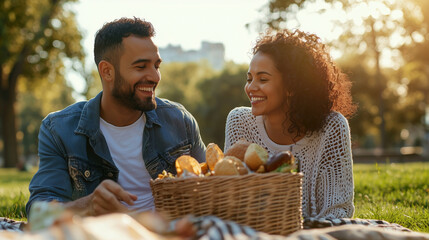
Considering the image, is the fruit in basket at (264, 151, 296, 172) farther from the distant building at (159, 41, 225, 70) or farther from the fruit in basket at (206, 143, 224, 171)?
the distant building at (159, 41, 225, 70)

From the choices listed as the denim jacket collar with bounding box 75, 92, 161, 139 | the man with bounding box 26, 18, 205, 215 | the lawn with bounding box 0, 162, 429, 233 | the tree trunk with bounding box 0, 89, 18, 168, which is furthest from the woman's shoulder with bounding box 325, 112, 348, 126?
the tree trunk with bounding box 0, 89, 18, 168

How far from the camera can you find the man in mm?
3736

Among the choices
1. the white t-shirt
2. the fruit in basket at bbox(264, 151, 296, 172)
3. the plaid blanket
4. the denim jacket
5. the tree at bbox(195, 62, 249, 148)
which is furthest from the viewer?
the tree at bbox(195, 62, 249, 148)

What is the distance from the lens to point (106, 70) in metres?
4.09

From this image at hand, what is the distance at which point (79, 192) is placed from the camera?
3.73 m

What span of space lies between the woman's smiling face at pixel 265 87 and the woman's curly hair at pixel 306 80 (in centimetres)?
5

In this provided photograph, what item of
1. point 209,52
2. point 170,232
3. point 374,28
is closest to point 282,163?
point 170,232

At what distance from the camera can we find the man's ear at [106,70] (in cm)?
405

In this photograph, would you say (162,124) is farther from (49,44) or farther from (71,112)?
(49,44)

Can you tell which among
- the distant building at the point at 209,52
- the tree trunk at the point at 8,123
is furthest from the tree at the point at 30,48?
the distant building at the point at 209,52

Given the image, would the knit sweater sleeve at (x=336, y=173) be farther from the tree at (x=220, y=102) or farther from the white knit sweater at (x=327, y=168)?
the tree at (x=220, y=102)

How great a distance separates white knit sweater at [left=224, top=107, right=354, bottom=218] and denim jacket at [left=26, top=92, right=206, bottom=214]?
2.71 ft

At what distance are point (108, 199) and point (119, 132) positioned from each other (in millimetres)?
1492

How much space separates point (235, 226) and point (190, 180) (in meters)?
0.38
